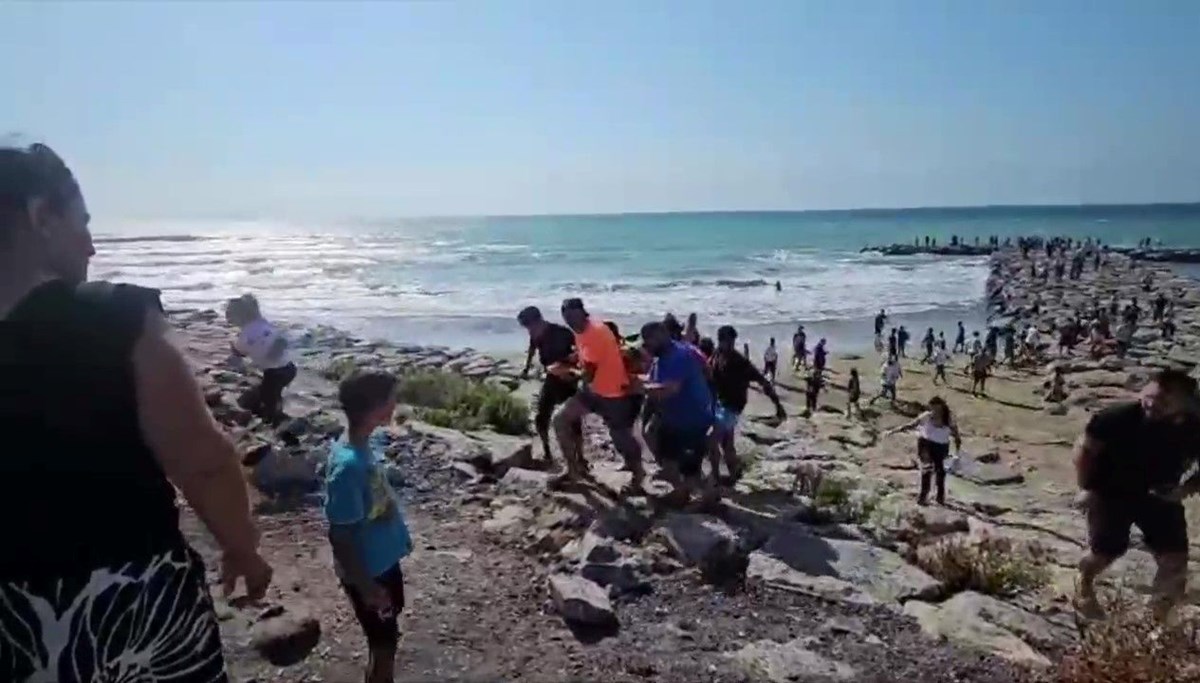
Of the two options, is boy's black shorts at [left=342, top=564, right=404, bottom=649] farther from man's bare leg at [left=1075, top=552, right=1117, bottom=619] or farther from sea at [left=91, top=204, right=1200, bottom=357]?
sea at [left=91, top=204, right=1200, bottom=357]

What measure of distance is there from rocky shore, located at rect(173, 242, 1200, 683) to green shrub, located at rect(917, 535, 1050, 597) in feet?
0.05

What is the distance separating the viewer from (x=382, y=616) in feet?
11.7

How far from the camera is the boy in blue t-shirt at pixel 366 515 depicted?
135 inches

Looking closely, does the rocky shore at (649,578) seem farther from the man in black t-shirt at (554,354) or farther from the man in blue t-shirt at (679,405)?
the man in black t-shirt at (554,354)

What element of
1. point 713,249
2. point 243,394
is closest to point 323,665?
point 243,394

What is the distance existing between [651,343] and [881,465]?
7.09 m

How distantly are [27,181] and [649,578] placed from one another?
419 cm

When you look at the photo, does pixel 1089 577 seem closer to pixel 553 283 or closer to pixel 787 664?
pixel 787 664

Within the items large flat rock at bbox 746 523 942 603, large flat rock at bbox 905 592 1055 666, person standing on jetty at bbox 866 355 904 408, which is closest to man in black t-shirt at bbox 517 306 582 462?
large flat rock at bbox 746 523 942 603

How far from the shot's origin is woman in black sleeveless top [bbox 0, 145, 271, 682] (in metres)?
2.01

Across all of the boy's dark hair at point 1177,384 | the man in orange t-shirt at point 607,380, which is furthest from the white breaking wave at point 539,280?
the boy's dark hair at point 1177,384

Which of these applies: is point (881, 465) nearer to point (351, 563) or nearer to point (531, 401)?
point (531, 401)

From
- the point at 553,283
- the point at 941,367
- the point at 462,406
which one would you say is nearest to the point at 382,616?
the point at 462,406

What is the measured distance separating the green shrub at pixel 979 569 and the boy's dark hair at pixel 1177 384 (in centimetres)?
142
